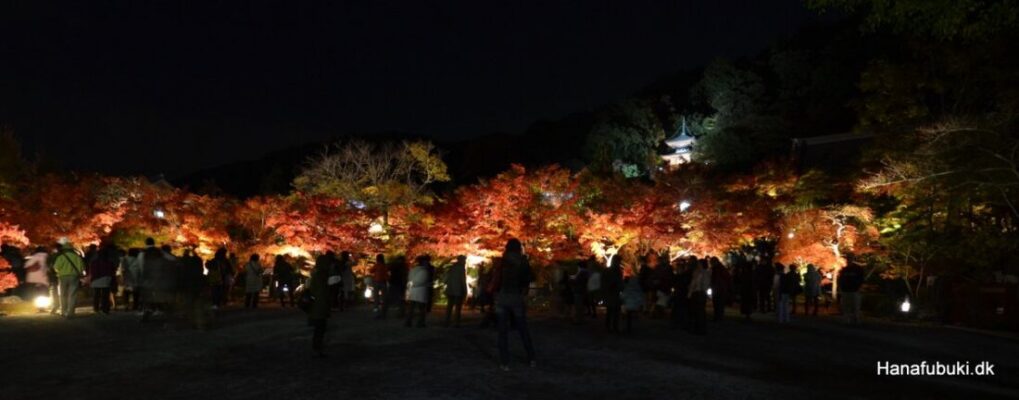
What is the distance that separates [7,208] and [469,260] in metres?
13.1

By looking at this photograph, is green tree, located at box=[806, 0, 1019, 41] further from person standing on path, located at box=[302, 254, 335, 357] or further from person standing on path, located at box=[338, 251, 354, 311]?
person standing on path, located at box=[338, 251, 354, 311]

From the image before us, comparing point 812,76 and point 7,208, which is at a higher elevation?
point 812,76

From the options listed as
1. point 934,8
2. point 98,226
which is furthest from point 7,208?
point 934,8

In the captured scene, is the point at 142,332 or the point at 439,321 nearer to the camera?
the point at 142,332

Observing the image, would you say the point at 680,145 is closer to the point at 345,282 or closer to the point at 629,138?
the point at 629,138

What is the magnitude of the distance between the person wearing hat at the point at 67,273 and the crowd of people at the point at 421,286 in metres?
0.02

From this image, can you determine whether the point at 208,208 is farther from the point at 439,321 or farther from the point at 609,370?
the point at 609,370

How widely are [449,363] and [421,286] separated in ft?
12.0

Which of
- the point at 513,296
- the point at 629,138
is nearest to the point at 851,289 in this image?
the point at 513,296

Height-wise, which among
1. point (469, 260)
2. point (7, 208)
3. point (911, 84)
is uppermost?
point (911, 84)

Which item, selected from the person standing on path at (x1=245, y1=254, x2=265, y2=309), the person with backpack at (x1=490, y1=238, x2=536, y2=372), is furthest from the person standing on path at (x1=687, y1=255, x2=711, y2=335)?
the person standing on path at (x1=245, y1=254, x2=265, y2=309)

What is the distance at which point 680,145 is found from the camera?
139 ft

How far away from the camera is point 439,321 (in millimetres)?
13469

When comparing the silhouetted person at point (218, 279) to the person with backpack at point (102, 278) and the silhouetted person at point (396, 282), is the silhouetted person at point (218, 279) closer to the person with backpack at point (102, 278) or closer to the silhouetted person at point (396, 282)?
the person with backpack at point (102, 278)
